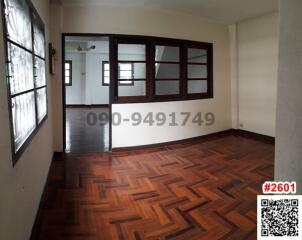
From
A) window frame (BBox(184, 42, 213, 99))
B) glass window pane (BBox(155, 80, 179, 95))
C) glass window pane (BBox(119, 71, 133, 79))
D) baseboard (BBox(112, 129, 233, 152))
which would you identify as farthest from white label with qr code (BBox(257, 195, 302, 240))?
window frame (BBox(184, 42, 213, 99))

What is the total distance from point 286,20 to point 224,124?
5173mm

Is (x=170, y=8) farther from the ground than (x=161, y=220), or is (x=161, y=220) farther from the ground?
(x=170, y=8)

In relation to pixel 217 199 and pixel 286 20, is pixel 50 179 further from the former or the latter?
pixel 286 20

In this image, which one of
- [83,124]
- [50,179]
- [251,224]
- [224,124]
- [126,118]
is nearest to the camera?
[251,224]

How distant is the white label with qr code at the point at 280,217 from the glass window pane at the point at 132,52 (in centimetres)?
369

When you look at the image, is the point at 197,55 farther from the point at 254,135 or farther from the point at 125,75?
the point at 254,135

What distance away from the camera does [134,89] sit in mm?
4871

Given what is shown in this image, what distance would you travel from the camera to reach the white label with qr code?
109 cm

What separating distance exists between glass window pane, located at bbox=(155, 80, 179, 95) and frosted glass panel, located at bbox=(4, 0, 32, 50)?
9.42 ft

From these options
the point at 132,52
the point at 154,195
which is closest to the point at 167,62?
the point at 132,52

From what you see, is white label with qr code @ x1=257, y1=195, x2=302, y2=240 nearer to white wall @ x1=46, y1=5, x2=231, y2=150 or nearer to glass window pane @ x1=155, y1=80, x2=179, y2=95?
white wall @ x1=46, y1=5, x2=231, y2=150

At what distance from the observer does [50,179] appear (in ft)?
10.5

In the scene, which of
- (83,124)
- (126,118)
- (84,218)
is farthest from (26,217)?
(83,124)

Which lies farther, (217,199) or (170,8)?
(170,8)
